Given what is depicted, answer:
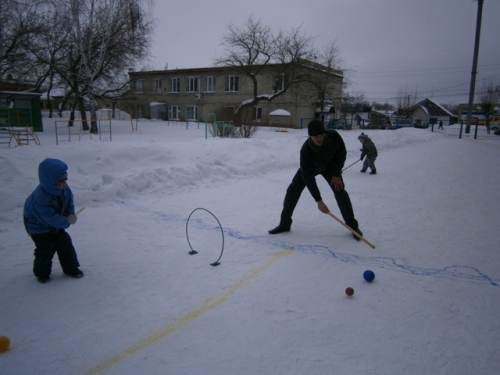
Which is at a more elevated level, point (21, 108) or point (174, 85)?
point (174, 85)

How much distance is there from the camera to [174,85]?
4266 cm

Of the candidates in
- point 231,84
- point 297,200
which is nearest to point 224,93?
point 231,84

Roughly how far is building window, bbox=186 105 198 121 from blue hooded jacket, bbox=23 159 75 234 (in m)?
38.3

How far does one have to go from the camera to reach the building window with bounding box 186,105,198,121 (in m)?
40.9

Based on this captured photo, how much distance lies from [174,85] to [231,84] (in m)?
8.73

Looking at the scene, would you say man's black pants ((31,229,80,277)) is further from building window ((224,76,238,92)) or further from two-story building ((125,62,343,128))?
building window ((224,76,238,92))

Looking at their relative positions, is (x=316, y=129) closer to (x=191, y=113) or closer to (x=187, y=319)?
(x=187, y=319)

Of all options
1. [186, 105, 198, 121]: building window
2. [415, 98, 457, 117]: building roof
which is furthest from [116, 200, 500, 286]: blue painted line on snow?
[415, 98, 457, 117]: building roof

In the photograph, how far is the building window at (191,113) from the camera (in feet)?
134

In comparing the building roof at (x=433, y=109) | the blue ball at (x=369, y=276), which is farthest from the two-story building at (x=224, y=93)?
the building roof at (x=433, y=109)

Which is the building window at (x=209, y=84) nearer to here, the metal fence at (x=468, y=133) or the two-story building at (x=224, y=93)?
the two-story building at (x=224, y=93)

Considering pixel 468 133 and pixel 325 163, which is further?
pixel 468 133

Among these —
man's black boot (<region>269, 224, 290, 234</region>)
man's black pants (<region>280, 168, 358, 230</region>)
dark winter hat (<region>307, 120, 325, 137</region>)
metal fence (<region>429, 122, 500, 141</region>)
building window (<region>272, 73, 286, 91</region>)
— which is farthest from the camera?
building window (<region>272, 73, 286, 91</region>)

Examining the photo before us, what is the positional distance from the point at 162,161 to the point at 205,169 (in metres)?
1.11
